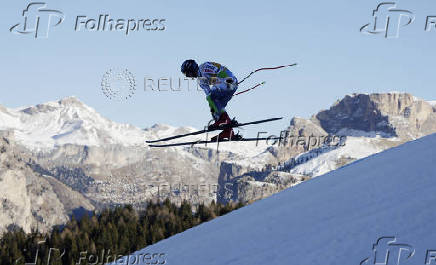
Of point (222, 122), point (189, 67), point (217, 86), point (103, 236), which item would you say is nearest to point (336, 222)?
point (222, 122)

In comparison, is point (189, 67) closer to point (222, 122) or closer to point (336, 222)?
point (222, 122)

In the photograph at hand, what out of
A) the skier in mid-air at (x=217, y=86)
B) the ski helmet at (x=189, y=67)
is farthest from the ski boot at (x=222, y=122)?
the ski helmet at (x=189, y=67)

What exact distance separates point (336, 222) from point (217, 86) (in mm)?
6459

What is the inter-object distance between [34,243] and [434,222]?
88584mm

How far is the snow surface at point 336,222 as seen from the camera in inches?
710

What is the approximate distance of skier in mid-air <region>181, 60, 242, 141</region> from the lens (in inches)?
916

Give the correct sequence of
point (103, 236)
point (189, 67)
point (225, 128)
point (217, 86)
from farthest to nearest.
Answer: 1. point (103, 236)
2. point (225, 128)
3. point (217, 86)
4. point (189, 67)

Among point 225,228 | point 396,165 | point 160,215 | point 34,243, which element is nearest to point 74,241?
point 34,243

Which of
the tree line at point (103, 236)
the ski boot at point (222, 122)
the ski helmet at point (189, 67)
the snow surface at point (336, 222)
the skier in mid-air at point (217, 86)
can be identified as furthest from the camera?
the tree line at point (103, 236)

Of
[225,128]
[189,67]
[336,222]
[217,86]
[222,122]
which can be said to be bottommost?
[336,222]

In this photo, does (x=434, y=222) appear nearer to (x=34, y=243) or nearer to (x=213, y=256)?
(x=213, y=256)

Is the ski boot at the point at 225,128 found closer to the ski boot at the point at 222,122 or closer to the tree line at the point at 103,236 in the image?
the ski boot at the point at 222,122

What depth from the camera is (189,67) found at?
23.0m

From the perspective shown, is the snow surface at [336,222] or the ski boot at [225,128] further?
the ski boot at [225,128]
